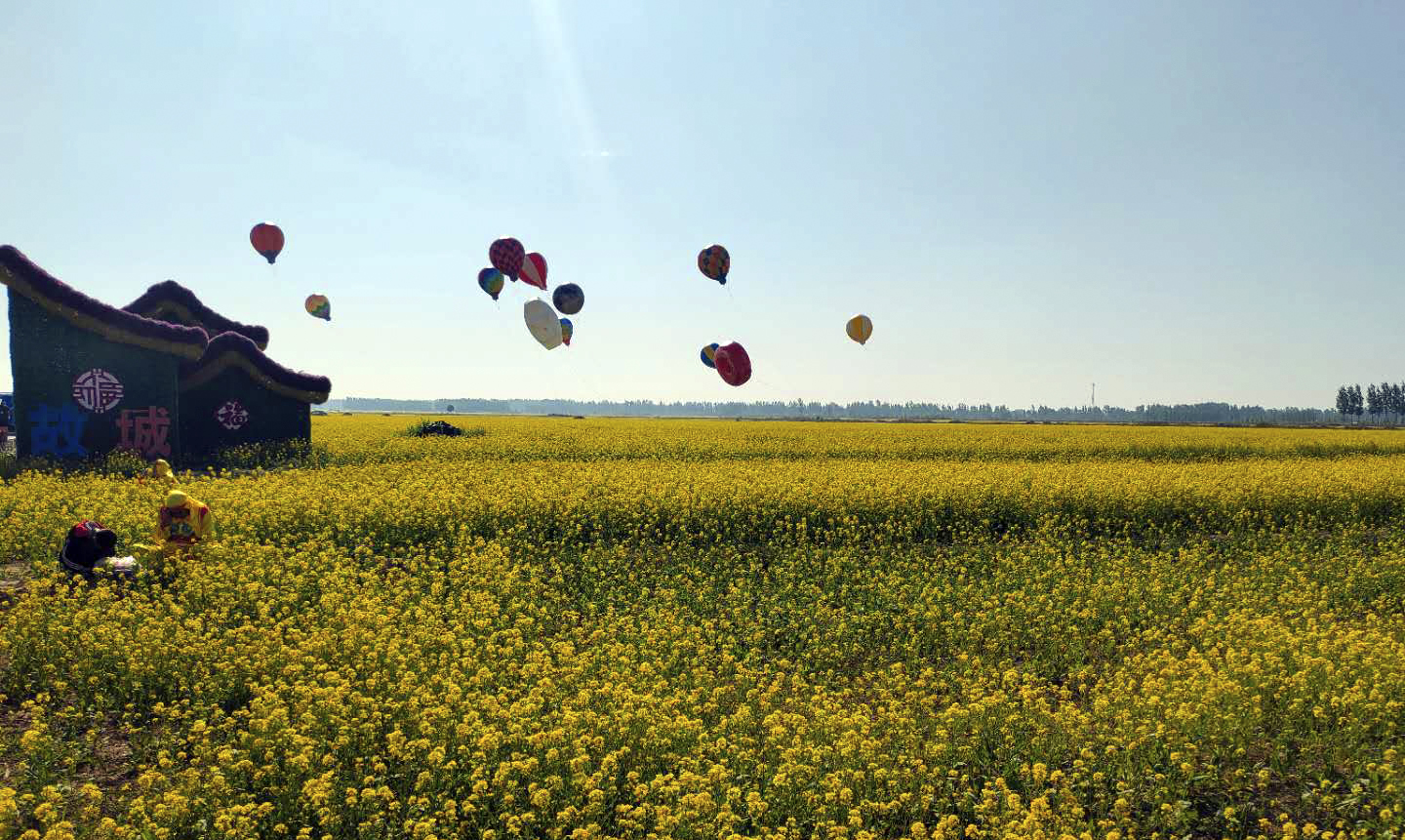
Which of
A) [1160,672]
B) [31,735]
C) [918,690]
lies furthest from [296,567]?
[1160,672]

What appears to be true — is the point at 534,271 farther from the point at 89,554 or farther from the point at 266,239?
the point at 89,554

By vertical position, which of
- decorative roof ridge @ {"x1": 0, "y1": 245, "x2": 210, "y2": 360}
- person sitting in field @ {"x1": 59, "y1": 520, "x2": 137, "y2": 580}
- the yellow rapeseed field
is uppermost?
decorative roof ridge @ {"x1": 0, "y1": 245, "x2": 210, "y2": 360}

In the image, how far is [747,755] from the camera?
5.80m

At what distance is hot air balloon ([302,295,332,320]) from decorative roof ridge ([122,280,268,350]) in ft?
22.5

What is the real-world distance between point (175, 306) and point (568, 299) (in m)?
14.5

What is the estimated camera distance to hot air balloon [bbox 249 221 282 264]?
26.9 metres

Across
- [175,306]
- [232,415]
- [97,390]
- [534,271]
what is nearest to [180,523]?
[97,390]

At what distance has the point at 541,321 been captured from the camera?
83.3 ft

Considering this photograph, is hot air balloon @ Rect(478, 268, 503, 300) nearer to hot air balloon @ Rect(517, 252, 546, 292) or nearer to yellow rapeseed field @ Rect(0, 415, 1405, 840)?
hot air balloon @ Rect(517, 252, 546, 292)

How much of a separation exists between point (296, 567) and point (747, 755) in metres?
8.22

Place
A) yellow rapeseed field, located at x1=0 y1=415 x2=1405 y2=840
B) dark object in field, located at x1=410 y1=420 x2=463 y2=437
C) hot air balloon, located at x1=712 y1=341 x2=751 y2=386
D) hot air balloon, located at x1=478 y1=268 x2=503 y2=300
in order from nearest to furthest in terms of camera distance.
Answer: yellow rapeseed field, located at x1=0 y1=415 x2=1405 y2=840 → hot air balloon, located at x1=712 y1=341 x2=751 y2=386 → hot air balloon, located at x1=478 y1=268 x2=503 y2=300 → dark object in field, located at x1=410 y1=420 x2=463 y2=437

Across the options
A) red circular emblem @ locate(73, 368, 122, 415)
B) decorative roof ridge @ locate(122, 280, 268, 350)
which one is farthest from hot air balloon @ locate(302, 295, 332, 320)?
red circular emblem @ locate(73, 368, 122, 415)

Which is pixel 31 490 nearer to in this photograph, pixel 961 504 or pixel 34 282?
pixel 34 282

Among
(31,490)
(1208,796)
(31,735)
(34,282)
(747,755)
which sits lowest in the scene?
(1208,796)
